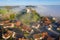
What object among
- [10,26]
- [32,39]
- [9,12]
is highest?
[9,12]

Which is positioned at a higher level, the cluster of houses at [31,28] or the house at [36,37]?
the cluster of houses at [31,28]

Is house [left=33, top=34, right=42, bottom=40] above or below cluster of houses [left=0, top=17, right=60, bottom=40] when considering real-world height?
below

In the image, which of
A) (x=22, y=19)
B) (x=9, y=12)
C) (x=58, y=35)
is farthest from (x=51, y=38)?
(x=9, y=12)

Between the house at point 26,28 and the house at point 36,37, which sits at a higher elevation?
the house at point 26,28

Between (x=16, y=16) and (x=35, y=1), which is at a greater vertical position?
(x=35, y=1)

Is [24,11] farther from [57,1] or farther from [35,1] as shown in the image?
[57,1]

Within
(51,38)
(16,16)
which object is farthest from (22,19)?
(51,38)

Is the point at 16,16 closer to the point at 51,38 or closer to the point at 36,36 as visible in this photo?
the point at 36,36

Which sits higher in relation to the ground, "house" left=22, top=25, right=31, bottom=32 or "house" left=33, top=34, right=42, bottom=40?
"house" left=22, top=25, right=31, bottom=32

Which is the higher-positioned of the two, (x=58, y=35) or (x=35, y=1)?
(x=35, y=1)
